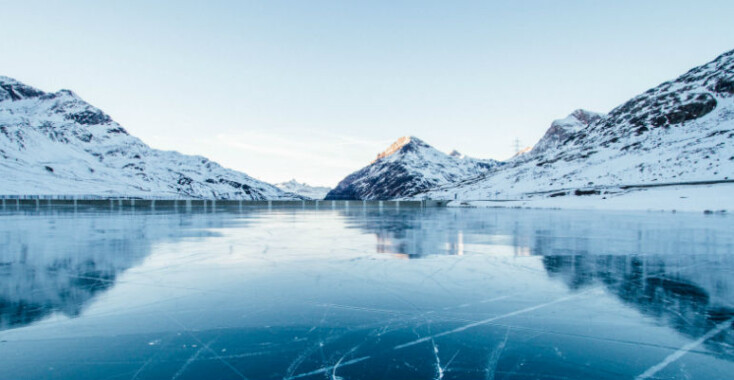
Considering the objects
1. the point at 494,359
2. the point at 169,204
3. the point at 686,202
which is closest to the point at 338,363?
the point at 494,359

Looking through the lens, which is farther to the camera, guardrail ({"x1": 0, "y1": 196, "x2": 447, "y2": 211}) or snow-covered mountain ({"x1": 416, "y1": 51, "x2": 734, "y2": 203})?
snow-covered mountain ({"x1": 416, "y1": 51, "x2": 734, "y2": 203})

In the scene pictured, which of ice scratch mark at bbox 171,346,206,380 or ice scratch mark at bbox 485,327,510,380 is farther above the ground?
ice scratch mark at bbox 171,346,206,380

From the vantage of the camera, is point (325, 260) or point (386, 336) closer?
point (386, 336)

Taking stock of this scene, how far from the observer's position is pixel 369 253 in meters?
10.6

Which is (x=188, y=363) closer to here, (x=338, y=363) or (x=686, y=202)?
(x=338, y=363)

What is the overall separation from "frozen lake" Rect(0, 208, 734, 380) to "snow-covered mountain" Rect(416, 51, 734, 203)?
83868 millimetres

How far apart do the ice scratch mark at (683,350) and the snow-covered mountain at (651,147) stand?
279 feet

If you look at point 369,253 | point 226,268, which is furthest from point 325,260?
point 226,268

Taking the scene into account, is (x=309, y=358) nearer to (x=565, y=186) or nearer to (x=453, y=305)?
(x=453, y=305)

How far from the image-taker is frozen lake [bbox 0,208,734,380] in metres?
3.60

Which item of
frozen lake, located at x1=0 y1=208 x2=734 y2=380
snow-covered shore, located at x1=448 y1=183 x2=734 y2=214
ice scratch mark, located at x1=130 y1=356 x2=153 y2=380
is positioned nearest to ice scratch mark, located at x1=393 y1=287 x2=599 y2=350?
frozen lake, located at x1=0 y1=208 x2=734 y2=380

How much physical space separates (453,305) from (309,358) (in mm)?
2532

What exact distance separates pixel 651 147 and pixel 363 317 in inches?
5670

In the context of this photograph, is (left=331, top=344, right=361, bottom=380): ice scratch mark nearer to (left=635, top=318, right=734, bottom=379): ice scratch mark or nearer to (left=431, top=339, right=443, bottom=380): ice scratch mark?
(left=431, top=339, right=443, bottom=380): ice scratch mark
